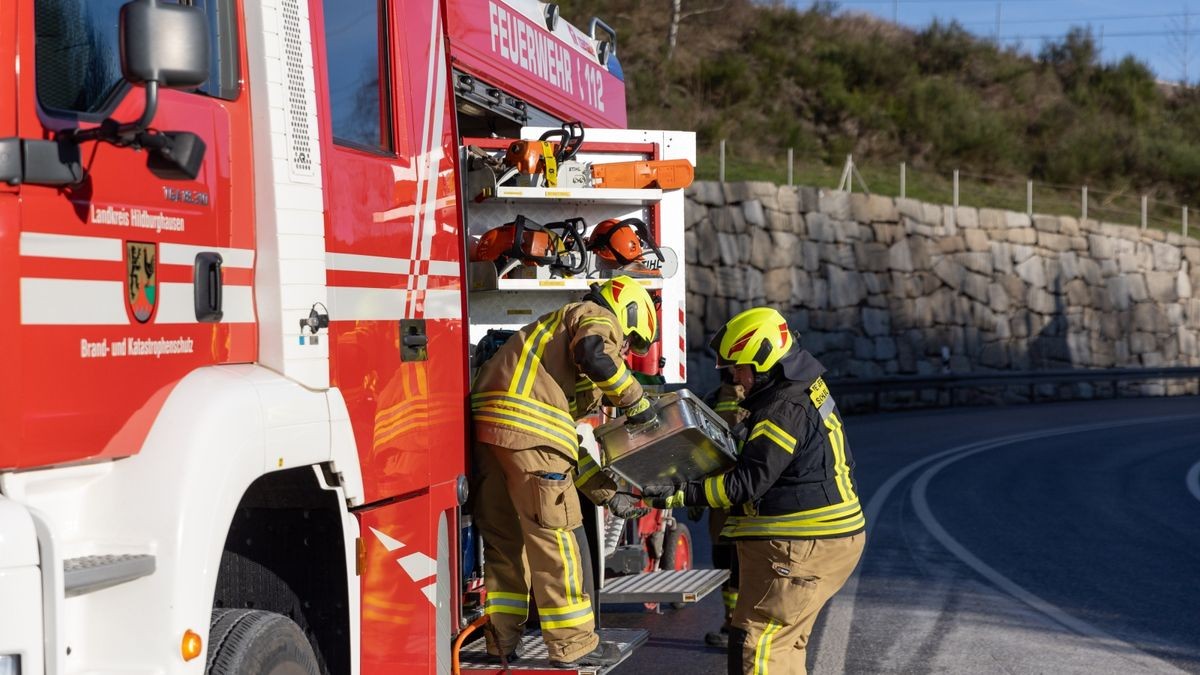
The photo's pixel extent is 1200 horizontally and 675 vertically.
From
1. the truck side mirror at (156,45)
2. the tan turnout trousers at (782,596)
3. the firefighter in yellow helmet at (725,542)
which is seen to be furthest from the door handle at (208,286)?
the firefighter in yellow helmet at (725,542)

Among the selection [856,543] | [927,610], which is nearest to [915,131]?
[927,610]

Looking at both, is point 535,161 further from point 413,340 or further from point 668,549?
point 668,549

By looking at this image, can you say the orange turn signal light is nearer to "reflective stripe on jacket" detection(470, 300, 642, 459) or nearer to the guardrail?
"reflective stripe on jacket" detection(470, 300, 642, 459)

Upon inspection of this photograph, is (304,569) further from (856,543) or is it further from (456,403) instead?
(856,543)

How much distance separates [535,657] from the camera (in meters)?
5.57

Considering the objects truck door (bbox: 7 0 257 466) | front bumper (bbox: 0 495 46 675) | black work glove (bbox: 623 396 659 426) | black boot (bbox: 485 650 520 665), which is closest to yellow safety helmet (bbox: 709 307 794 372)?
black work glove (bbox: 623 396 659 426)

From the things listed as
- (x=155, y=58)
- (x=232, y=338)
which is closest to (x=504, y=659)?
(x=232, y=338)

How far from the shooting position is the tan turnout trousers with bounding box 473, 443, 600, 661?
213 inches

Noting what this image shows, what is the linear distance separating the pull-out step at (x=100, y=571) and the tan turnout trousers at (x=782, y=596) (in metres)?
2.57

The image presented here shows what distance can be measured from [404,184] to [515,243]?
5.22ft

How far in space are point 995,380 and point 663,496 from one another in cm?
2147

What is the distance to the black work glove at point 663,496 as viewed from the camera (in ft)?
18.0

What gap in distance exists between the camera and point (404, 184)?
4699mm

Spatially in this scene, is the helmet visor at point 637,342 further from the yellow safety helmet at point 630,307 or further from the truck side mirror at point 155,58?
the truck side mirror at point 155,58
